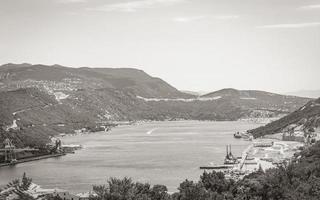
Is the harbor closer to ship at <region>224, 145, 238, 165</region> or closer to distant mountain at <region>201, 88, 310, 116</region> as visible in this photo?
ship at <region>224, 145, 238, 165</region>

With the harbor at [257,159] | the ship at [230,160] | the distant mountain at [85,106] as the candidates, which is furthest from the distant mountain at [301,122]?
the distant mountain at [85,106]

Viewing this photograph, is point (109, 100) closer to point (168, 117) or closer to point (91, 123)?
point (168, 117)

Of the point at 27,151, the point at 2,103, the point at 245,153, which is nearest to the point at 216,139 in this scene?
the point at 245,153

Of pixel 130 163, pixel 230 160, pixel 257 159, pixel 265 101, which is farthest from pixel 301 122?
pixel 265 101

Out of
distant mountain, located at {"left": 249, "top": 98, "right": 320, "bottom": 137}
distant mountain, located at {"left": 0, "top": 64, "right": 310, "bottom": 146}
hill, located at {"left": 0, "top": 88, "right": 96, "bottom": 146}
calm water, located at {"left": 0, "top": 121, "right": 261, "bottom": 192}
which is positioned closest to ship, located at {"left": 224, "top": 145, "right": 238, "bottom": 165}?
calm water, located at {"left": 0, "top": 121, "right": 261, "bottom": 192}

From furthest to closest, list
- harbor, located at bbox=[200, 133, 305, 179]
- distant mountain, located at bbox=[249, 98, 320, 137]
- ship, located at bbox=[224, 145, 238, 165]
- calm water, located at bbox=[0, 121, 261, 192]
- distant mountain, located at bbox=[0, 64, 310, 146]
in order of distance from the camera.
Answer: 1. distant mountain, located at bbox=[0, 64, 310, 146]
2. distant mountain, located at bbox=[249, 98, 320, 137]
3. ship, located at bbox=[224, 145, 238, 165]
4. harbor, located at bbox=[200, 133, 305, 179]
5. calm water, located at bbox=[0, 121, 261, 192]

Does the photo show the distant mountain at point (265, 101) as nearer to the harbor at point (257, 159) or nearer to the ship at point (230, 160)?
the harbor at point (257, 159)
